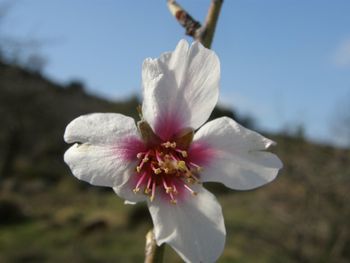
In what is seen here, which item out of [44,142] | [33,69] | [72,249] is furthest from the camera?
[44,142]

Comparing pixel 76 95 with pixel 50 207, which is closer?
pixel 50 207

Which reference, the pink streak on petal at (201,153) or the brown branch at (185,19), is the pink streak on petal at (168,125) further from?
the brown branch at (185,19)

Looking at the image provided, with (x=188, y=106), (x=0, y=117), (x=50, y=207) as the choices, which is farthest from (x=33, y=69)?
(x=188, y=106)

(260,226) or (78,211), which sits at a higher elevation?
(260,226)

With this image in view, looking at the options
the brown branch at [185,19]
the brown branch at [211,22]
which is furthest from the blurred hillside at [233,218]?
the brown branch at [211,22]

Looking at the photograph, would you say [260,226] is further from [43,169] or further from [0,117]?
[0,117]

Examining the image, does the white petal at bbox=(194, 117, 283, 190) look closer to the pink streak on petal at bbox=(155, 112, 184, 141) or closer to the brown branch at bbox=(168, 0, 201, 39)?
the pink streak on petal at bbox=(155, 112, 184, 141)

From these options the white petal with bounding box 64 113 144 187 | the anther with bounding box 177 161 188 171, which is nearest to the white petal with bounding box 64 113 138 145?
the white petal with bounding box 64 113 144 187

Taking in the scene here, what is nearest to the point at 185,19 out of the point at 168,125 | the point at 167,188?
the point at 168,125

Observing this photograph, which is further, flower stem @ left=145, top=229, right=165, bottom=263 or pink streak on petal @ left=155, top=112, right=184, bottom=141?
pink streak on petal @ left=155, top=112, right=184, bottom=141
